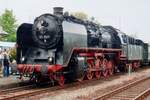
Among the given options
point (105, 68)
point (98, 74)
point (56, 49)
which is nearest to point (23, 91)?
point (56, 49)

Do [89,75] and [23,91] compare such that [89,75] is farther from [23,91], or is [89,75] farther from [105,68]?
→ [23,91]

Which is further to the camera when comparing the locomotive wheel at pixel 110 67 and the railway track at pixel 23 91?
the locomotive wheel at pixel 110 67

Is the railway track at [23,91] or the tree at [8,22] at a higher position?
the tree at [8,22]

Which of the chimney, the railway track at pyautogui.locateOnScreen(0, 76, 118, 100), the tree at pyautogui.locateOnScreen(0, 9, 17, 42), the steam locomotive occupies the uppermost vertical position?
the tree at pyautogui.locateOnScreen(0, 9, 17, 42)

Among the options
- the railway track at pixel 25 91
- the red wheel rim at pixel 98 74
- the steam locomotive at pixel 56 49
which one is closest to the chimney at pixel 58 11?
the steam locomotive at pixel 56 49

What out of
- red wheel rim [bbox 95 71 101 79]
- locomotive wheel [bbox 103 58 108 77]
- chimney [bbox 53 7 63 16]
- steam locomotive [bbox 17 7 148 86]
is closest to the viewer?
steam locomotive [bbox 17 7 148 86]

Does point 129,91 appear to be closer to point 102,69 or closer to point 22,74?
point 22,74

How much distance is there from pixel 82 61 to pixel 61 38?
2.05m

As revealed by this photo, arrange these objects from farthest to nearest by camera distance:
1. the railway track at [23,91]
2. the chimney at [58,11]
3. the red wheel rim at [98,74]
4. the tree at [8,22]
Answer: the tree at [8,22] < the red wheel rim at [98,74] < the chimney at [58,11] < the railway track at [23,91]

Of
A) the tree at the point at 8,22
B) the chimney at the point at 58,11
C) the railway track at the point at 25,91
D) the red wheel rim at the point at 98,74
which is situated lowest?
the railway track at the point at 25,91

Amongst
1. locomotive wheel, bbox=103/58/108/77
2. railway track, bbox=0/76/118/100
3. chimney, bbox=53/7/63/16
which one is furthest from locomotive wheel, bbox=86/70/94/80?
chimney, bbox=53/7/63/16

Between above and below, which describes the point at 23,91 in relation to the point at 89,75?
below

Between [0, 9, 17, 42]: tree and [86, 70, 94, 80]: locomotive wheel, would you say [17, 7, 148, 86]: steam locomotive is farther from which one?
[0, 9, 17, 42]: tree

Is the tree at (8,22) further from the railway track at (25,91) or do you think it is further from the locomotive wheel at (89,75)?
the railway track at (25,91)
